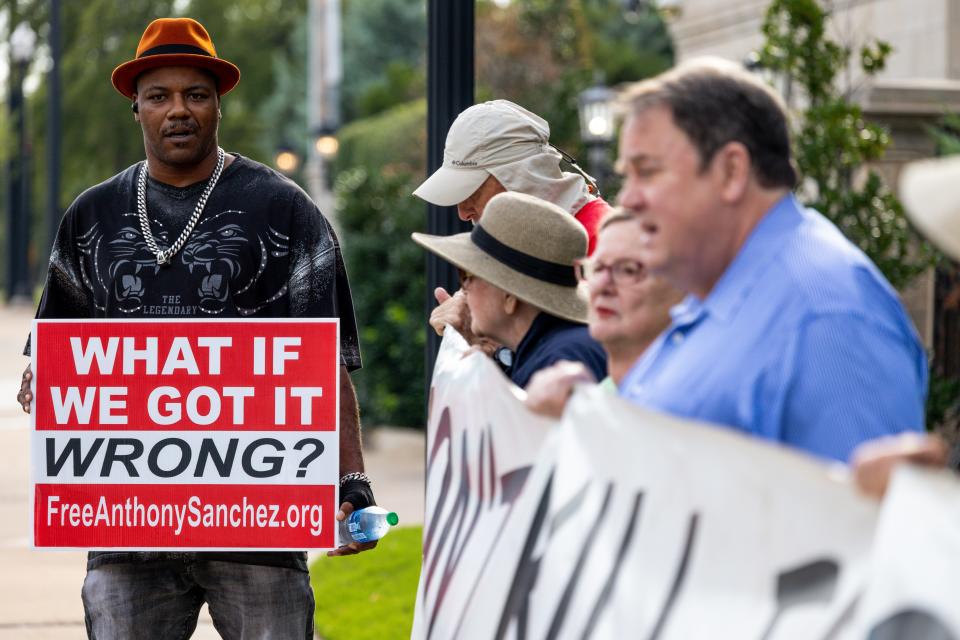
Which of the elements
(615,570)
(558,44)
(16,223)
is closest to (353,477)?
(615,570)

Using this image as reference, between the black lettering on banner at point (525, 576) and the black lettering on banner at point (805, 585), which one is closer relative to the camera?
the black lettering on banner at point (805, 585)

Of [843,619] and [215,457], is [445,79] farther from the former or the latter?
[843,619]

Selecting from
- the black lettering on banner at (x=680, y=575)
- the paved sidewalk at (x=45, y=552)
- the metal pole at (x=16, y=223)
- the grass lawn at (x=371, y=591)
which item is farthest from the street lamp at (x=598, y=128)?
the metal pole at (x=16, y=223)

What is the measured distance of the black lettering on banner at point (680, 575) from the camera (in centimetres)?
232

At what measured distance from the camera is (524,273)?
3775 millimetres

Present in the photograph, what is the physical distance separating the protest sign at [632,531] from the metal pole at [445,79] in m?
1.96

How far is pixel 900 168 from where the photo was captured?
35.8 ft

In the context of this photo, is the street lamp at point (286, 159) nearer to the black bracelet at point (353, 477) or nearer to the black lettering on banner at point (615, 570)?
the black bracelet at point (353, 477)

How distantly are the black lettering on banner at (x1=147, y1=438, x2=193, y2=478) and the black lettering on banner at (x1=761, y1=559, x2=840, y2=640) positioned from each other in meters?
2.33

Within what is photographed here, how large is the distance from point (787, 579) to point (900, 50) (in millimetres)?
14656

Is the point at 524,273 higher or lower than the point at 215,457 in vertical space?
higher

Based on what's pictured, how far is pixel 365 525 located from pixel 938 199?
2353 mm

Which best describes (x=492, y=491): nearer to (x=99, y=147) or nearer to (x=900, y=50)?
(x=900, y=50)

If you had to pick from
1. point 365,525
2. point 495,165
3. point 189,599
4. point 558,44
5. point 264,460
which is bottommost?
point 189,599
